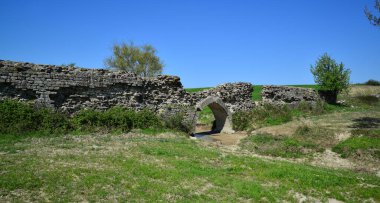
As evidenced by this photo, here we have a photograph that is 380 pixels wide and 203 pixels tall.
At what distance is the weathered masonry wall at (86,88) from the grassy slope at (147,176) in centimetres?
256

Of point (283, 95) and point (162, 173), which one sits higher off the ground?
point (283, 95)

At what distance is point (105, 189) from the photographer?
6.30 meters

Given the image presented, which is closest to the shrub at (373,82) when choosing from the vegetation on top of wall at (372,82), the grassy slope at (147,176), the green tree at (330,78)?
the vegetation on top of wall at (372,82)

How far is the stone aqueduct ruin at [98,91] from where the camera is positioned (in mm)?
12195

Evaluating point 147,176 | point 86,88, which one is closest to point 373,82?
point 86,88

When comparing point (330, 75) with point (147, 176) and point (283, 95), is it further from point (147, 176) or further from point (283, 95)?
point (147, 176)

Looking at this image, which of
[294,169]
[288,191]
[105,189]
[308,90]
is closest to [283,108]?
[308,90]

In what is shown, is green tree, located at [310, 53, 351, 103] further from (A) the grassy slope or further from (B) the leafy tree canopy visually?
(A) the grassy slope

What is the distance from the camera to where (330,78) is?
1107 inches

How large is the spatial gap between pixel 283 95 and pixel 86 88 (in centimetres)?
1616

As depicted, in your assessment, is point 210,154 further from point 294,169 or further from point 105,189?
point 105,189

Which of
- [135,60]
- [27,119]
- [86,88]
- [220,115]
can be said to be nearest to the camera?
[27,119]

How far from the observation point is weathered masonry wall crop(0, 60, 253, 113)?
12133 mm

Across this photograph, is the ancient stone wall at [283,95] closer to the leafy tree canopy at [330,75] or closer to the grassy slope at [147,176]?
the leafy tree canopy at [330,75]
